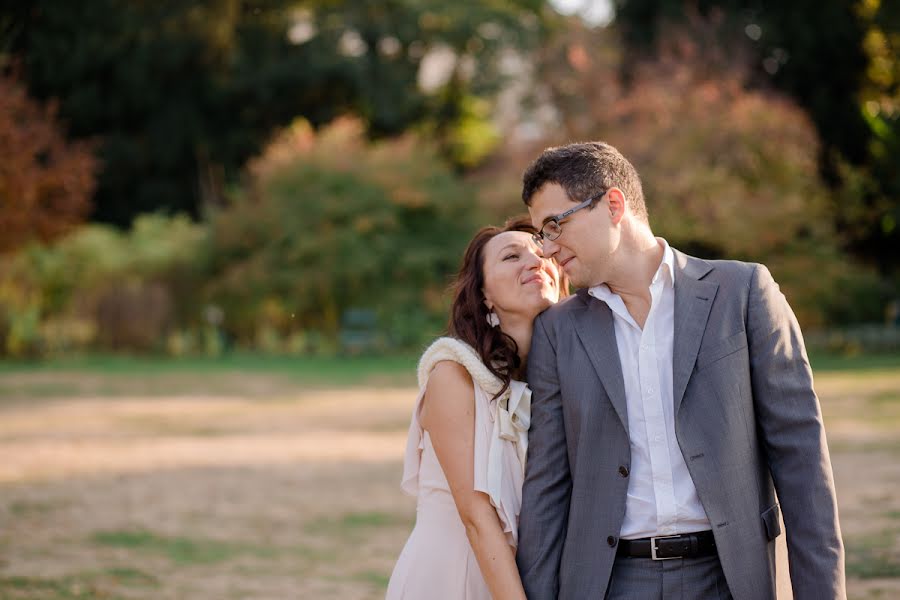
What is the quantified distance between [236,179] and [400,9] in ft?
26.4

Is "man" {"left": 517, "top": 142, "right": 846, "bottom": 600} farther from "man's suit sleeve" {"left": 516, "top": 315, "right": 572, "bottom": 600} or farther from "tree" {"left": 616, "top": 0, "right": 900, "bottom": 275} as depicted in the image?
"tree" {"left": 616, "top": 0, "right": 900, "bottom": 275}

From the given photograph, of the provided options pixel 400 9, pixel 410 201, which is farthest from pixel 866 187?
pixel 400 9

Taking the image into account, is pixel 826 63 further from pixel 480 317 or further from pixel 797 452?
pixel 797 452

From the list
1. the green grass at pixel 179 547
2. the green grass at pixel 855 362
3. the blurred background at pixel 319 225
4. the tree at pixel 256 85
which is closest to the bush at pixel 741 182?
the blurred background at pixel 319 225

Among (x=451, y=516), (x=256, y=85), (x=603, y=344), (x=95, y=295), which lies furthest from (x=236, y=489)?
(x=256, y=85)

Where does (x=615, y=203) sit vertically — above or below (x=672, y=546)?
above

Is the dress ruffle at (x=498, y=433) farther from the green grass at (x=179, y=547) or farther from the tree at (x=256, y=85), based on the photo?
the tree at (x=256, y=85)

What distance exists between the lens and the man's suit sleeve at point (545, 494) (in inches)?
117

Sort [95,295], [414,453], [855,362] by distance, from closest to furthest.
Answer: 1. [414,453]
2. [855,362]
3. [95,295]

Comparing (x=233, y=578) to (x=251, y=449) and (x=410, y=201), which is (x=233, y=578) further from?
(x=410, y=201)

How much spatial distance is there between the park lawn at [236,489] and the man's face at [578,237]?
12.8 feet

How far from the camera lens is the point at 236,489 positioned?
9.89 metres

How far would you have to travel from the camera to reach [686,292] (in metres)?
2.97

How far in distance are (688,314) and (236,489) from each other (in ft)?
25.1
